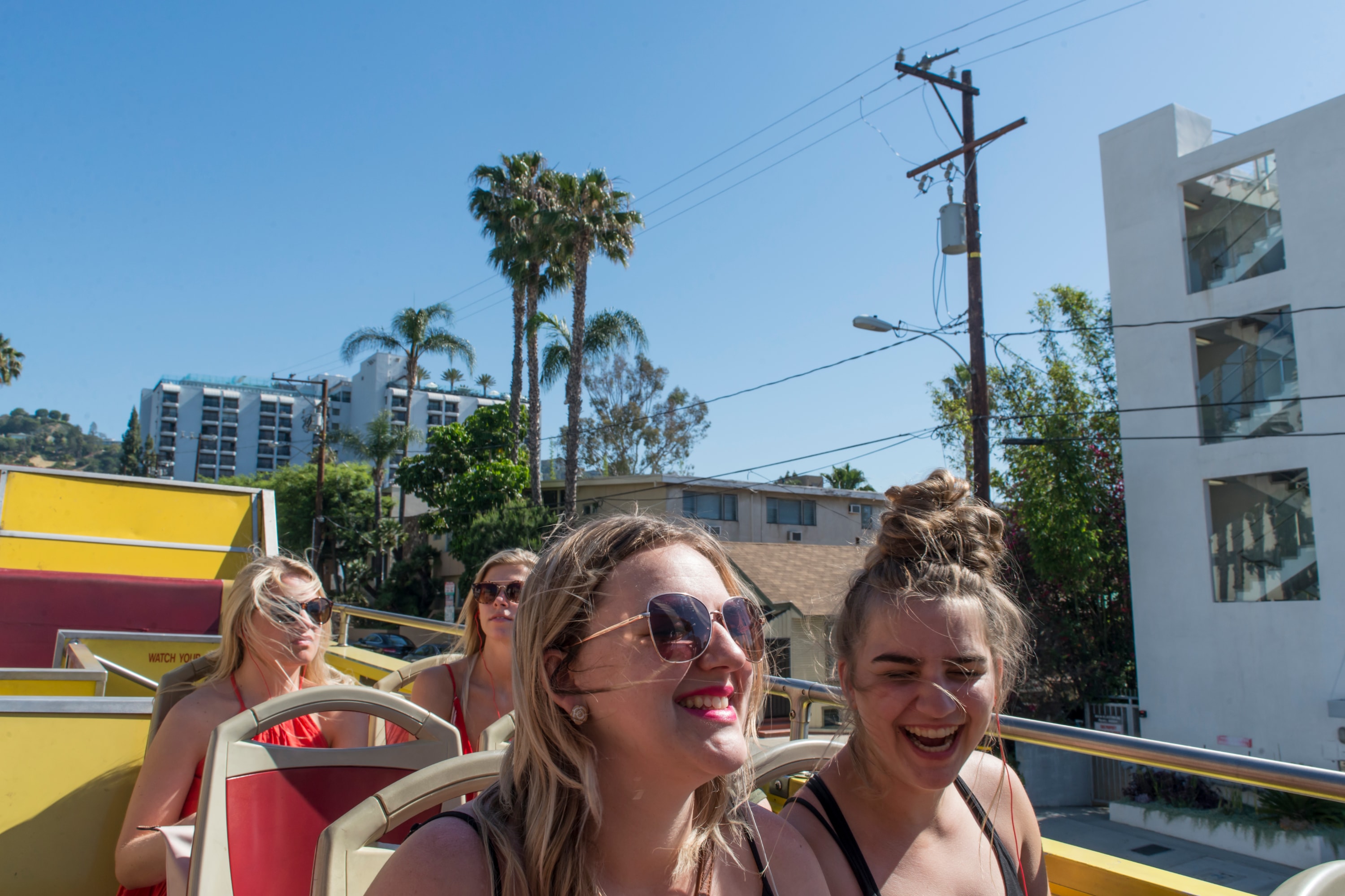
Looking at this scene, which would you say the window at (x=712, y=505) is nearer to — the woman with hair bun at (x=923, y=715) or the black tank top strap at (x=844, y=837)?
the woman with hair bun at (x=923, y=715)

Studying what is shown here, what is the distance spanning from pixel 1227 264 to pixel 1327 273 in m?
1.70

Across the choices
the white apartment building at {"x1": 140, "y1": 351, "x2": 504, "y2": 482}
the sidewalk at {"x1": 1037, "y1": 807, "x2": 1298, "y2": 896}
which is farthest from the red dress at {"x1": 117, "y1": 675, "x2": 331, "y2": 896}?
the white apartment building at {"x1": 140, "y1": 351, "x2": 504, "y2": 482}

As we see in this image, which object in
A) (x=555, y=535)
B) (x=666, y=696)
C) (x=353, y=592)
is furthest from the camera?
(x=353, y=592)

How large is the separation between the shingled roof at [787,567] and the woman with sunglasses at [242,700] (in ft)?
58.3

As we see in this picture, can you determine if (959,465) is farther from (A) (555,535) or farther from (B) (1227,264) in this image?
(A) (555,535)

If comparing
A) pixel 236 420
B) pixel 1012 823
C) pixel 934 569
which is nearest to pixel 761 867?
pixel 934 569

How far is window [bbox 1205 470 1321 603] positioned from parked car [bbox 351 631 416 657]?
21424 mm

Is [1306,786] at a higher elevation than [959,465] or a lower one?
lower

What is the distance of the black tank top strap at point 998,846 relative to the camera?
6.56 ft

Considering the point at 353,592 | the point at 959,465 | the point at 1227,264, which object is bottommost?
the point at 353,592

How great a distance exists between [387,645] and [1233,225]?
84.5ft

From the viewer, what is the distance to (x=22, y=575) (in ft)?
21.6

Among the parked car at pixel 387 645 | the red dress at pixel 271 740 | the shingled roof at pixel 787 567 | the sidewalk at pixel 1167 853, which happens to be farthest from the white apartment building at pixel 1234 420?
the parked car at pixel 387 645

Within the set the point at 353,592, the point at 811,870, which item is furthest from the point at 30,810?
the point at 353,592
